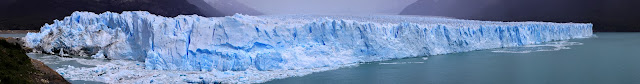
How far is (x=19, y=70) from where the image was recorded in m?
5.24

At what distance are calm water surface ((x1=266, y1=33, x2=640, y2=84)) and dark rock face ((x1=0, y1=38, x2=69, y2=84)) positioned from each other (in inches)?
129

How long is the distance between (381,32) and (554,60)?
437 centimetres

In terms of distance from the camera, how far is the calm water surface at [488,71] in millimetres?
8312

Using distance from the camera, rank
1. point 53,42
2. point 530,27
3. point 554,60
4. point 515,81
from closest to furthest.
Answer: point 515,81, point 554,60, point 53,42, point 530,27

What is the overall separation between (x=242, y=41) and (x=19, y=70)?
472 centimetres

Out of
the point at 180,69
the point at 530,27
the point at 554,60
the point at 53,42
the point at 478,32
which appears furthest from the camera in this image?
the point at 530,27

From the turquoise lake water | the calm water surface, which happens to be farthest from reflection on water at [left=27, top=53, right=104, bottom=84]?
the calm water surface

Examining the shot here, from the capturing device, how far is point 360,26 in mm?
11055

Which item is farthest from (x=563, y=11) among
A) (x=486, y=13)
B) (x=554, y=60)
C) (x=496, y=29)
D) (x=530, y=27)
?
(x=554, y=60)

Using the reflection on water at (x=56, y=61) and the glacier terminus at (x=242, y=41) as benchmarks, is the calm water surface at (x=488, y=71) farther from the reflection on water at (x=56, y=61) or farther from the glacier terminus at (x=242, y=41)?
the reflection on water at (x=56, y=61)

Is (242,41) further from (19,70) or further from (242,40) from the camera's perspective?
(19,70)

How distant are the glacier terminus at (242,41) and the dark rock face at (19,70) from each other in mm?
3205

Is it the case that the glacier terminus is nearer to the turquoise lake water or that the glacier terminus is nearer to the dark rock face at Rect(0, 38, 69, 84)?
the turquoise lake water

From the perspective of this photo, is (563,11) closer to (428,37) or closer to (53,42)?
(428,37)
